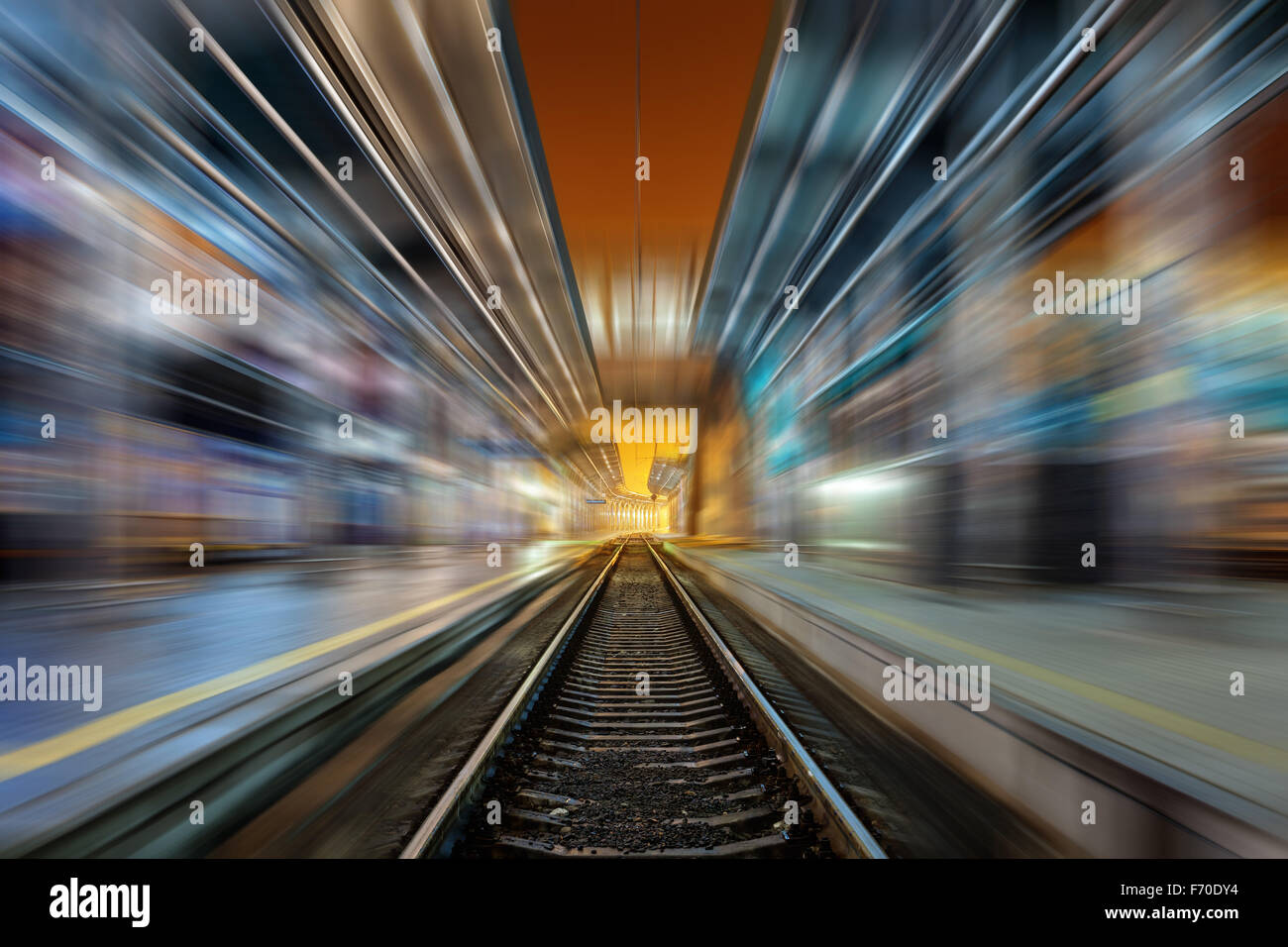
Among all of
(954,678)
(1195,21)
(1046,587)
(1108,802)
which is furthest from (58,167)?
(1046,587)

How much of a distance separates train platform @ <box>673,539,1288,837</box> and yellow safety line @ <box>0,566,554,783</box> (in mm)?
3851

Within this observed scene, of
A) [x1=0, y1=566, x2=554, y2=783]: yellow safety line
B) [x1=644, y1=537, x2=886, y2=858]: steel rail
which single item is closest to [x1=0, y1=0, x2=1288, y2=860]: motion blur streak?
[x1=0, y1=566, x2=554, y2=783]: yellow safety line

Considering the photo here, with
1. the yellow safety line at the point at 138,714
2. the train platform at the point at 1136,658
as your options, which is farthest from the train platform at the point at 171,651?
the train platform at the point at 1136,658

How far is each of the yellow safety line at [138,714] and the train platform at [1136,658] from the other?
385 cm

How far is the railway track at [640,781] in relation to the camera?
2.04 m

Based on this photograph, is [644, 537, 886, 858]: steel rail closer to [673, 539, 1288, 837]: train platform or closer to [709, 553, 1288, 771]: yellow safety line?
[673, 539, 1288, 837]: train platform

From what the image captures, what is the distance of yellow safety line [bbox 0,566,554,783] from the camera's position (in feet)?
7.04

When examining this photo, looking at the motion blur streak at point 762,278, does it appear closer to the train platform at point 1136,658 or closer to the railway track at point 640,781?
the train platform at point 1136,658

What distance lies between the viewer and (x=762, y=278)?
31.4 feet


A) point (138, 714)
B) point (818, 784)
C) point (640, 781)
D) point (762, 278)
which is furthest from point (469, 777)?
point (762, 278)

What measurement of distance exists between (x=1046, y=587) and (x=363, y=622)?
7259mm

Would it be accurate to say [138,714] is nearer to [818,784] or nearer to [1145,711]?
[818,784]
